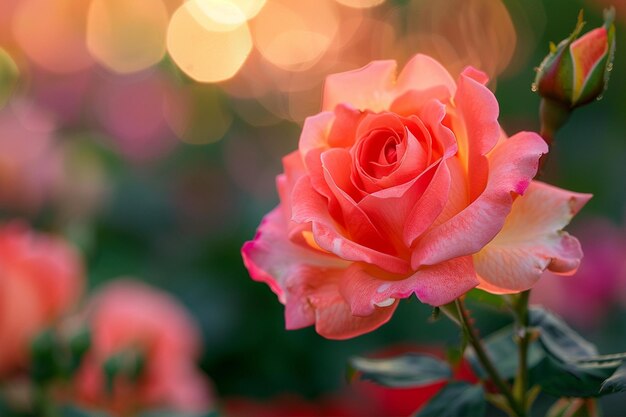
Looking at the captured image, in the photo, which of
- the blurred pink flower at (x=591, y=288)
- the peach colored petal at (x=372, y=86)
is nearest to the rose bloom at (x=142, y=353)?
the peach colored petal at (x=372, y=86)

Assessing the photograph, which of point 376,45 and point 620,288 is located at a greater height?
point 376,45

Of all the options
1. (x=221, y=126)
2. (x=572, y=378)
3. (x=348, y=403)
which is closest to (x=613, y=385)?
(x=572, y=378)

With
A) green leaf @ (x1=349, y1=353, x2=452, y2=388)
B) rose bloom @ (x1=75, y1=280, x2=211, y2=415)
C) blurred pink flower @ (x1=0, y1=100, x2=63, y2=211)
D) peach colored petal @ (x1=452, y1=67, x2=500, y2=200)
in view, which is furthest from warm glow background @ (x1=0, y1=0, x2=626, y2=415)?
peach colored petal @ (x1=452, y1=67, x2=500, y2=200)

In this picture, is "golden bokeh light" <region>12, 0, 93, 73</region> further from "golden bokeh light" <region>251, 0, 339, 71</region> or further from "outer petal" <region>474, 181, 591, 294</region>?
"outer petal" <region>474, 181, 591, 294</region>

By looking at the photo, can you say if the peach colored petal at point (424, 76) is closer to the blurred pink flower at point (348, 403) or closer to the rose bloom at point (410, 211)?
the rose bloom at point (410, 211)

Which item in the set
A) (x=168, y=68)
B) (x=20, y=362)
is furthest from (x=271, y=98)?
(x=20, y=362)

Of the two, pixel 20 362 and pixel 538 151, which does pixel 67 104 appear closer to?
pixel 20 362
